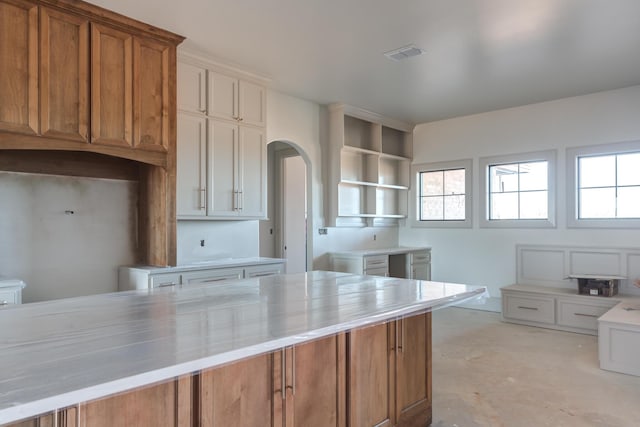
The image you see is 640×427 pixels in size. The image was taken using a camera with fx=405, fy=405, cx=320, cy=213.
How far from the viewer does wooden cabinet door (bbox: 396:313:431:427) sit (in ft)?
6.93

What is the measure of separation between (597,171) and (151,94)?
494cm

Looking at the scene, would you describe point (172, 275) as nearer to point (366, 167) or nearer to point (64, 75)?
point (64, 75)

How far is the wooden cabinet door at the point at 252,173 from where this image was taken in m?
3.94

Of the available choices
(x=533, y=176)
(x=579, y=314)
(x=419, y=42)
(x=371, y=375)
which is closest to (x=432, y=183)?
(x=533, y=176)

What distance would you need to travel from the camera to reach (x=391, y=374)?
2047mm

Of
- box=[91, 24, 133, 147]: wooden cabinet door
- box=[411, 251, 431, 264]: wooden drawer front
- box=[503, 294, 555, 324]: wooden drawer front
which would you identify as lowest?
box=[503, 294, 555, 324]: wooden drawer front

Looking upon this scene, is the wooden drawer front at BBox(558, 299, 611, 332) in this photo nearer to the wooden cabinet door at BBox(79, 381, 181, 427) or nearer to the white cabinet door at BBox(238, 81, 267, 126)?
the white cabinet door at BBox(238, 81, 267, 126)

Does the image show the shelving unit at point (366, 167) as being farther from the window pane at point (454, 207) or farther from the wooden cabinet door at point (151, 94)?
the wooden cabinet door at point (151, 94)

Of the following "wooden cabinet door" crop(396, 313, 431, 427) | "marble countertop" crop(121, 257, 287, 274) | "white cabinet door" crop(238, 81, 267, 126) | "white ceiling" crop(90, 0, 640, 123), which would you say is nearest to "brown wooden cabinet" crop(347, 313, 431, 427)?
"wooden cabinet door" crop(396, 313, 431, 427)

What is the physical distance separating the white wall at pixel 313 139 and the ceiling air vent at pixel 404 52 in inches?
60.9

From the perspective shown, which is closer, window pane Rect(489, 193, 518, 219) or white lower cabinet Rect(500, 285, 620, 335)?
white lower cabinet Rect(500, 285, 620, 335)

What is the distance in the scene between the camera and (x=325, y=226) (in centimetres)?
520

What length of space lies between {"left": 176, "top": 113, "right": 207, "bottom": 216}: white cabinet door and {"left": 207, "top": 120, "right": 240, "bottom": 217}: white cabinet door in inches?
2.8

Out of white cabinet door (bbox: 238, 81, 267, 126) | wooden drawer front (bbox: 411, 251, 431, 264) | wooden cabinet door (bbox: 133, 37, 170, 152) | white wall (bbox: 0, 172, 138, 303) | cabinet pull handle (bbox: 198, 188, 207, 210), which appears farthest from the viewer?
wooden drawer front (bbox: 411, 251, 431, 264)
